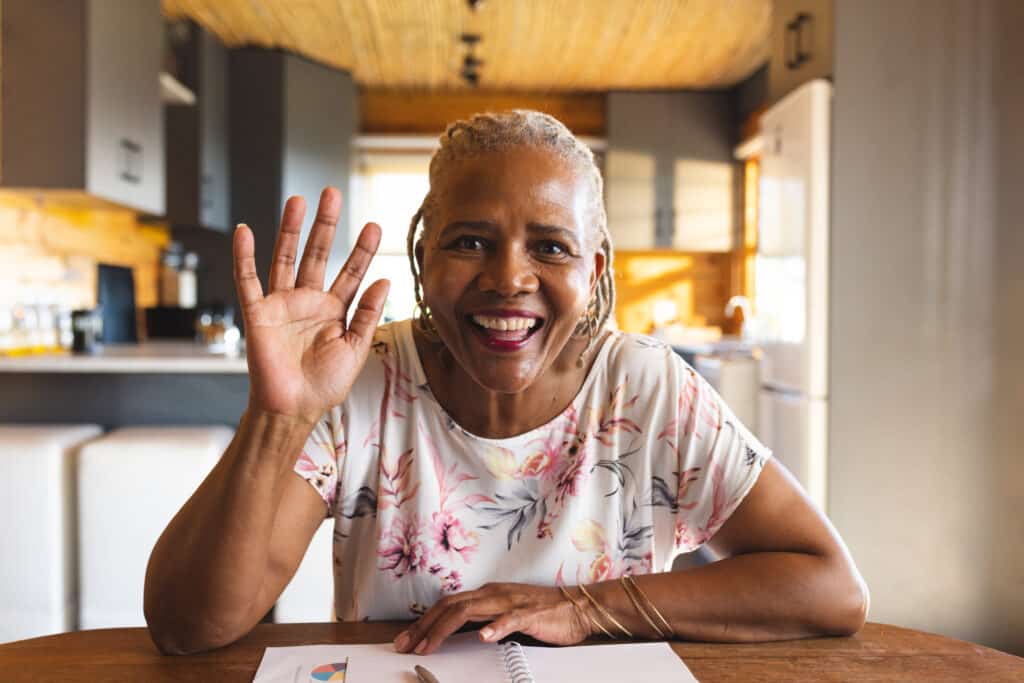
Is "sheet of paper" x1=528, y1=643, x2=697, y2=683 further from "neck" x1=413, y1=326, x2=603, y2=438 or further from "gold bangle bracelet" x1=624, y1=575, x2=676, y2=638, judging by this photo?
"neck" x1=413, y1=326, x2=603, y2=438

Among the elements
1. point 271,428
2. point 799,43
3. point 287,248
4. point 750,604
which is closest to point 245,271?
point 287,248

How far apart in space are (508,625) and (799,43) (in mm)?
2354

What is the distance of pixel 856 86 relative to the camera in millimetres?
2365

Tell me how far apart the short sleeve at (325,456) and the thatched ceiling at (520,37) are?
11.0 feet

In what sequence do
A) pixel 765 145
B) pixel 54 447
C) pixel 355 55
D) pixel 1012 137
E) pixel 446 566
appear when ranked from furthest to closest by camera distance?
pixel 355 55 < pixel 765 145 < pixel 1012 137 < pixel 54 447 < pixel 446 566

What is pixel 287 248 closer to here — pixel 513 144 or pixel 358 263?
pixel 358 263

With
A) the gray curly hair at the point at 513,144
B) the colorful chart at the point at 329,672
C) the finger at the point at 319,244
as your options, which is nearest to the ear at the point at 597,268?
the gray curly hair at the point at 513,144

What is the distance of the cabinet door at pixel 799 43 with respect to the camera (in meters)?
2.43

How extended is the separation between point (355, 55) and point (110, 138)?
223 cm

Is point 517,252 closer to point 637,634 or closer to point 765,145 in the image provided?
point 637,634

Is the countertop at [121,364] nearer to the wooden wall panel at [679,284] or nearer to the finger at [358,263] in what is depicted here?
the finger at [358,263]

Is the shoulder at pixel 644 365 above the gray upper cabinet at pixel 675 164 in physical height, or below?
below

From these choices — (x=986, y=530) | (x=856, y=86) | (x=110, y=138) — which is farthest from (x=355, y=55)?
(x=986, y=530)

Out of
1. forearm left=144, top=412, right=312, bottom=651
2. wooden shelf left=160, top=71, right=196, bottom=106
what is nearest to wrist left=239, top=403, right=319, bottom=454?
forearm left=144, top=412, right=312, bottom=651
